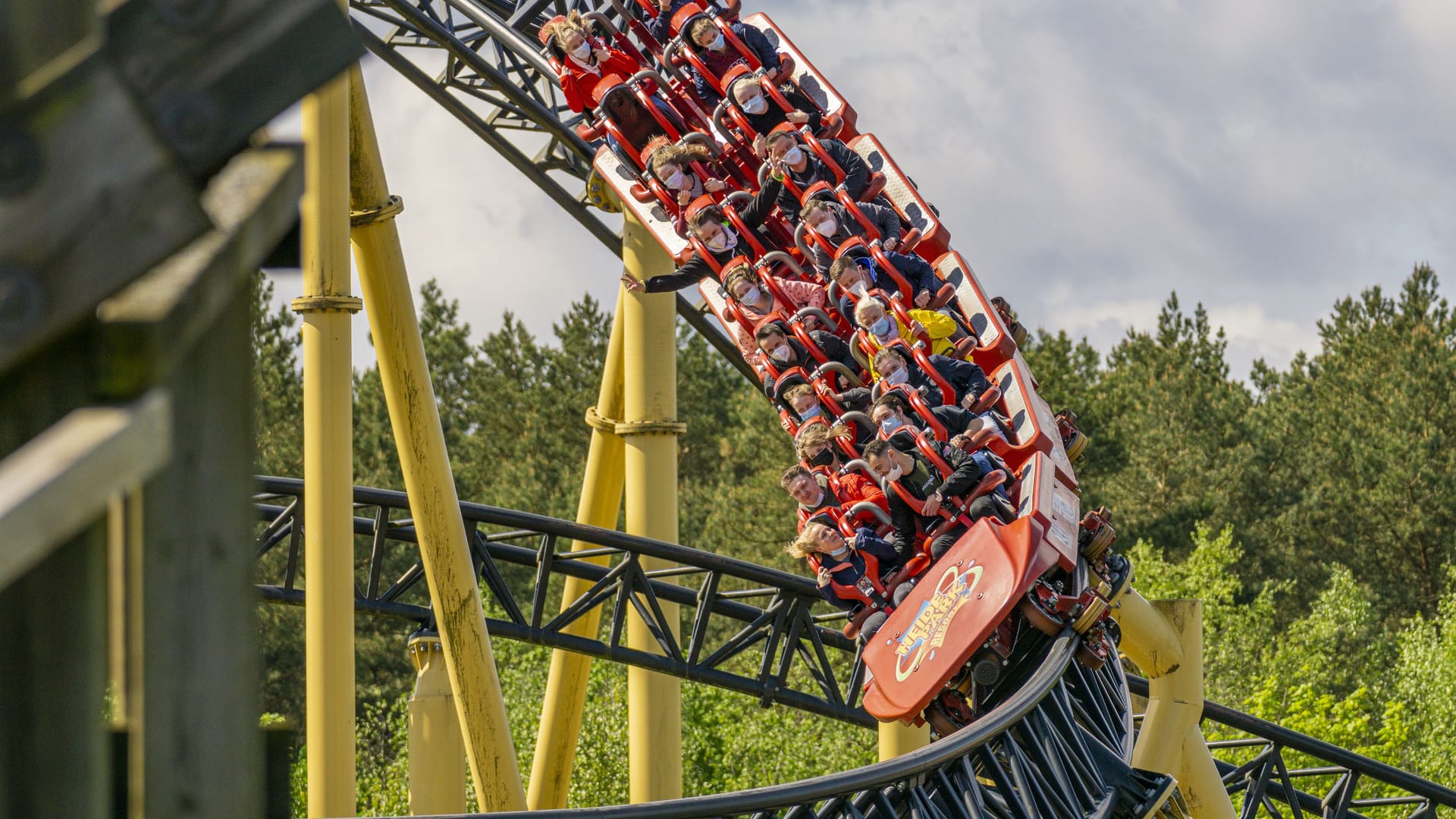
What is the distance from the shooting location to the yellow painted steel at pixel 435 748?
224 inches

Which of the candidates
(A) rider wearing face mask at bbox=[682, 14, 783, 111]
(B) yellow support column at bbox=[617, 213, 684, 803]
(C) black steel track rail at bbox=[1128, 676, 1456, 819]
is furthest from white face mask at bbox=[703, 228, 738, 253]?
(C) black steel track rail at bbox=[1128, 676, 1456, 819]

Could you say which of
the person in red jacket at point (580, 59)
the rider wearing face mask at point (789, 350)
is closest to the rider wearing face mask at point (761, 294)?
the rider wearing face mask at point (789, 350)

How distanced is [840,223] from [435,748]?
97.3 inches

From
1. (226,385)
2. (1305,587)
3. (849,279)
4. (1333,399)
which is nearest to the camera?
(226,385)

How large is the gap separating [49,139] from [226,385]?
21 cm

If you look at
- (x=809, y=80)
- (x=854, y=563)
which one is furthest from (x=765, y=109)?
(x=854, y=563)

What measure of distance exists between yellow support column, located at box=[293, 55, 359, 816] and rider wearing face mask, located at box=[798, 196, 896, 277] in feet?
6.38

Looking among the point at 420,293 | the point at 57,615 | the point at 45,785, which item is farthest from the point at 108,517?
the point at 420,293

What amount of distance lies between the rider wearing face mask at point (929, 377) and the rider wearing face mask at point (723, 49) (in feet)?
4.93

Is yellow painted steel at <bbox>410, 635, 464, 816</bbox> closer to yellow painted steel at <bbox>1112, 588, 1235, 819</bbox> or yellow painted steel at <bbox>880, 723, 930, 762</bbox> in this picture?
yellow painted steel at <bbox>880, 723, 930, 762</bbox>

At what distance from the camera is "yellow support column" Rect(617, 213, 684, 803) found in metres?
6.60

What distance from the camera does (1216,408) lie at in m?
21.3

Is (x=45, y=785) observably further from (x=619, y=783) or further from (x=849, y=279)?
(x=619, y=783)

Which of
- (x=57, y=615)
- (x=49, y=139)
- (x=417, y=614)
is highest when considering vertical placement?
(x=417, y=614)
